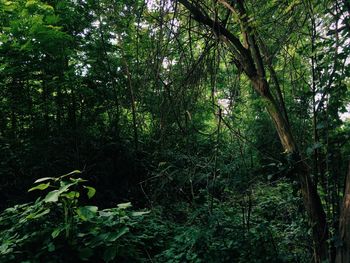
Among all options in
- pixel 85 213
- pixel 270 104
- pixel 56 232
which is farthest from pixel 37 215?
pixel 270 104

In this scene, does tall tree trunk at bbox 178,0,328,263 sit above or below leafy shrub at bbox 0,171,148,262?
above

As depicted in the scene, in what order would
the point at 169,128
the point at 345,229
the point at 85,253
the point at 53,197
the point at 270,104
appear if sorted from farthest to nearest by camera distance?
the point at 169,128
the point at 85,253
the point at 53,197
the point at 270,104
the point at 345,229

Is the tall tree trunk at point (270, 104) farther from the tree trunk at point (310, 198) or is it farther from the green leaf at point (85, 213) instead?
the green leaf at point (85, 213)

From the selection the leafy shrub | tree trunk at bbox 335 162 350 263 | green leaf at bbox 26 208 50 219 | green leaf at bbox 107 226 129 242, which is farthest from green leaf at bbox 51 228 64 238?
tree trunk at bbox 335 162 350 263

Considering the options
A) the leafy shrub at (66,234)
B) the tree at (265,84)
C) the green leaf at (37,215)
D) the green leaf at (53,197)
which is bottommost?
the leafy shrub at (66,234)

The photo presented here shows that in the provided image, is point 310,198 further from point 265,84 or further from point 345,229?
point 265,84

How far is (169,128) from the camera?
3510mm

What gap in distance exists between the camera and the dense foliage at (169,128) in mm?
2424

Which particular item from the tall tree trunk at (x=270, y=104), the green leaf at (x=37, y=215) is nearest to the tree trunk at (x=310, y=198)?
the tall tree trunk at (x=270, y=104)

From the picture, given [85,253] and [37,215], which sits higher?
[37,215]

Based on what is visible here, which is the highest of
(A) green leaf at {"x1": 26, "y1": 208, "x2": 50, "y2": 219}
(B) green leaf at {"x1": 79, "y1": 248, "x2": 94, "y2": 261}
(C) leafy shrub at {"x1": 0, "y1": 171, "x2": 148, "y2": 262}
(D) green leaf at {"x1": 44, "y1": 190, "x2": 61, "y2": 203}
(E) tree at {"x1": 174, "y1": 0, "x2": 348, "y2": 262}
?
(E) tree at {"x1": 174, "y1": 0, "x2": 348, "y2": 262}

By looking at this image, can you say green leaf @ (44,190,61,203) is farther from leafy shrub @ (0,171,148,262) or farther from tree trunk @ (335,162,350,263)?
tree trunk @ (335,162,350,263)

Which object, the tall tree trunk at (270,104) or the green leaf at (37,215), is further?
the green leaf at (37,215)

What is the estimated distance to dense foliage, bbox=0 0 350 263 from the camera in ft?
7.95
